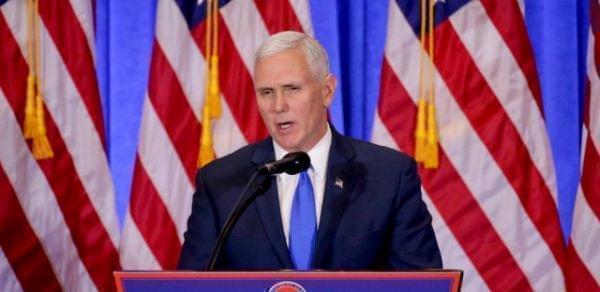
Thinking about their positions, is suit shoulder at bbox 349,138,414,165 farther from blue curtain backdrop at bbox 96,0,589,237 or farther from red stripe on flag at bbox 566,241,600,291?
red stripe on flag at bbox 566,241,600,291

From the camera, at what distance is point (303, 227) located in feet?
6.60

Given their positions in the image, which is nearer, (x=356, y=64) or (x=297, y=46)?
(x=297, y=46)

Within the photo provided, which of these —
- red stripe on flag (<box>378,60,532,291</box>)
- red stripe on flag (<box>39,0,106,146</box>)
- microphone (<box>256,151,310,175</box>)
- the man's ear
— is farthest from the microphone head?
red stripe on flag (<box>39,0,106,146</box>)

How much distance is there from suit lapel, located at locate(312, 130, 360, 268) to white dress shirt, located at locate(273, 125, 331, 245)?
21mm

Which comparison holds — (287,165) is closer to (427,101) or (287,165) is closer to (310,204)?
(310,204)

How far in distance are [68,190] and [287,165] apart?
5.39 ft

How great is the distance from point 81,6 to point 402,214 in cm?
161

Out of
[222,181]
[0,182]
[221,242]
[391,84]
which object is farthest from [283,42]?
[0,182]

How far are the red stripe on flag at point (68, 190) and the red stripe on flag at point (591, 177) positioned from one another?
5.31 ft

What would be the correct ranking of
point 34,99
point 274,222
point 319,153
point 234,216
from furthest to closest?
point 34,99 < point 319,153 < point 274,222 < point 234,216

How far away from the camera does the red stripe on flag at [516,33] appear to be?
316 cm

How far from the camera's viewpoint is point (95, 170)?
3193mm

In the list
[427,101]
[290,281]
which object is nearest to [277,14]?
[427,101]

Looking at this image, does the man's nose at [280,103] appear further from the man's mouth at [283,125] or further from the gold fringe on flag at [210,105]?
the gold fringe on flag at [210,105]
